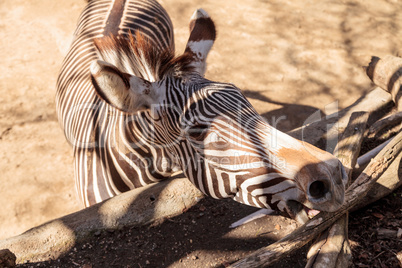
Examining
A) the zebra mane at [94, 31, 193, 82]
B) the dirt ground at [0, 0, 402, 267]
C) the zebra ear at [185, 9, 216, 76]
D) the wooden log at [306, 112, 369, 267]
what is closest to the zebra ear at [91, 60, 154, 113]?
the zebra mane at [94, 31, 193, 82]

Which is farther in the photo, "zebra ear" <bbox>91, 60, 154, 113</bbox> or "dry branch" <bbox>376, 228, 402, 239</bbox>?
"dry branch" <bbox>376, 228, 402, 239</bbox>

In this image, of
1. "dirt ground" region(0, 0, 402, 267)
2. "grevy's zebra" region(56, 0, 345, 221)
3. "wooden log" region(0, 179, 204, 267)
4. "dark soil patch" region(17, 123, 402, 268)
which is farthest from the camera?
"dirt ground" region(0, 0, 402, 267)

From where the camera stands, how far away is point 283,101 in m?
6.29

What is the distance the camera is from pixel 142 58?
294 centimetres

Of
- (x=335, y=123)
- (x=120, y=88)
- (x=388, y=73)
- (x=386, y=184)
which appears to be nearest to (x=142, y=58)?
(x=120, y=88)

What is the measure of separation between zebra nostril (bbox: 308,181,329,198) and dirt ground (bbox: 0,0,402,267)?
10.8 ft

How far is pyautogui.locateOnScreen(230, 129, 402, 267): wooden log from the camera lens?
2.48 metres

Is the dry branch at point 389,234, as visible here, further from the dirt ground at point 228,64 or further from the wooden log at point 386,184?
the dirt ground at point 228,64

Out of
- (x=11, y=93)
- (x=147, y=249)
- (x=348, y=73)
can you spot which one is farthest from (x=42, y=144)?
(x=348, y=73)

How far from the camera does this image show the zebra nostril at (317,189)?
2.23 m

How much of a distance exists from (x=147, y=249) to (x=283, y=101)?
3.95 meters

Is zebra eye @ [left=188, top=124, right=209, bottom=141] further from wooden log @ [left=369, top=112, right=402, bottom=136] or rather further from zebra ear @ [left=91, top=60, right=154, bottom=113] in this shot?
wooden log @ [left=369, top=112, right=402, bottom=136]

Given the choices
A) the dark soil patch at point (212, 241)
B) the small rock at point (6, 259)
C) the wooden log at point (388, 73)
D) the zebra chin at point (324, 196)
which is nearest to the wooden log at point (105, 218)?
the dark soil patch at point (212, 241)

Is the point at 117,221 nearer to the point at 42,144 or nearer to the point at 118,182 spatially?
the point at 118,182
